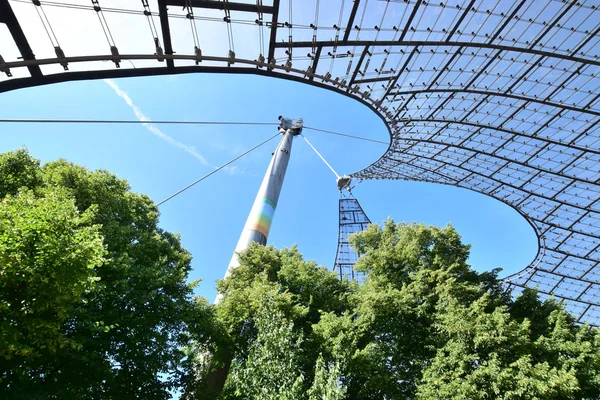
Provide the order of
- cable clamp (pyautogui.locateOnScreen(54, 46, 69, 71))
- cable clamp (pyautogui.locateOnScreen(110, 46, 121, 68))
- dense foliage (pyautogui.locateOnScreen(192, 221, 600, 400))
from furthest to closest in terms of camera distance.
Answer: dense foliage (pyautogui.locateOnScreen(192, 221, 600, 400))
cable clamp (pyautogui.locateOnScreen(110, 46, 121, 68))
cable clamp (pyautogui.locateOnScreen(54, 46, 69, 71))

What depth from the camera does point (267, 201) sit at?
32844mm

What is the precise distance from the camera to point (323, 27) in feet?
48.8

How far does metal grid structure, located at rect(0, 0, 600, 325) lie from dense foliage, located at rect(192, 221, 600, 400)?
8.81m

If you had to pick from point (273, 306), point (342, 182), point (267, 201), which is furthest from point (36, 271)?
point (342, 182)

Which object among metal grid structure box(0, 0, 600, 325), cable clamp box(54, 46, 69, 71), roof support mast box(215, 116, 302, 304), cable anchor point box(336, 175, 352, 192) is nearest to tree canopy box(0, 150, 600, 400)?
cable clamp box(54, 46, 69, 71)

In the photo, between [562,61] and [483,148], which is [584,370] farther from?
[483,148]

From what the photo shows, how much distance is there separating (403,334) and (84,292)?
13.1 meters

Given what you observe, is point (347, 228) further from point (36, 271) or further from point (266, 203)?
point (36, 271)

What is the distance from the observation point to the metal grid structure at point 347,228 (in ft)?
125

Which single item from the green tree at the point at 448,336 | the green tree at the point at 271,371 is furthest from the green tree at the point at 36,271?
the green tree at the point at 448,336

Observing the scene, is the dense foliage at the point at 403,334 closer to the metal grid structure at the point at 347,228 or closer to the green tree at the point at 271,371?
the green tree at the point at 271,371

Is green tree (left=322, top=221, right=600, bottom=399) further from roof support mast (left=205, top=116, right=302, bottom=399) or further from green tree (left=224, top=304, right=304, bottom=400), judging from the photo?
roof support mast (left=205, top=116, right=302, bottom=399)

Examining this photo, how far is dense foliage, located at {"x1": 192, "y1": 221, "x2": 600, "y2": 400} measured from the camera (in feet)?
40.8

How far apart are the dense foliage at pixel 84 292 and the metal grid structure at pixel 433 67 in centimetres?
335
